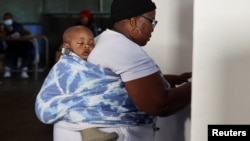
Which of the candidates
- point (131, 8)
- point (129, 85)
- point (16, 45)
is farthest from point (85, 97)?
point (16, 45)

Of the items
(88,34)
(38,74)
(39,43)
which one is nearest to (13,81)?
(38,74)

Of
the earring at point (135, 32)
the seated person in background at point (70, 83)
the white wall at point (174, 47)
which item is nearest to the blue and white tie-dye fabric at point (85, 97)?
the seated person in background at point (70, 83)

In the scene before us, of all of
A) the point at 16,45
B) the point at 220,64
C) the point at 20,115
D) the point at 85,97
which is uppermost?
the point at 16,45

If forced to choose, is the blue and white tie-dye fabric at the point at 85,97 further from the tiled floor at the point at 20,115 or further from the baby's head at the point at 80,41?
the tiled floor at the point at 20,115

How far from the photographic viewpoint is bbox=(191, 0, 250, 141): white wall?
2.44 feet

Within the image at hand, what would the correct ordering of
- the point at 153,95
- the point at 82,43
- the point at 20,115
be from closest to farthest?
the point at 153,95, the point at 82,43, the point at 20,115

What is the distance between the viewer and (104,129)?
53.7 inches

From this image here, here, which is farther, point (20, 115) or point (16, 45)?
point (16, 45)

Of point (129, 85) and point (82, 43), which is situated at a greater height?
point (82, 43)

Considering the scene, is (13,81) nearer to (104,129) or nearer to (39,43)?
(39,43)

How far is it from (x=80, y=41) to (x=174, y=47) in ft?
1.41

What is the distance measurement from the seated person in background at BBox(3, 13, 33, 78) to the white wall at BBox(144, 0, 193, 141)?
21.0ft

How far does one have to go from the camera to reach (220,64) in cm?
76

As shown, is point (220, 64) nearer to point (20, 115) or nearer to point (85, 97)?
point (85, 97)
